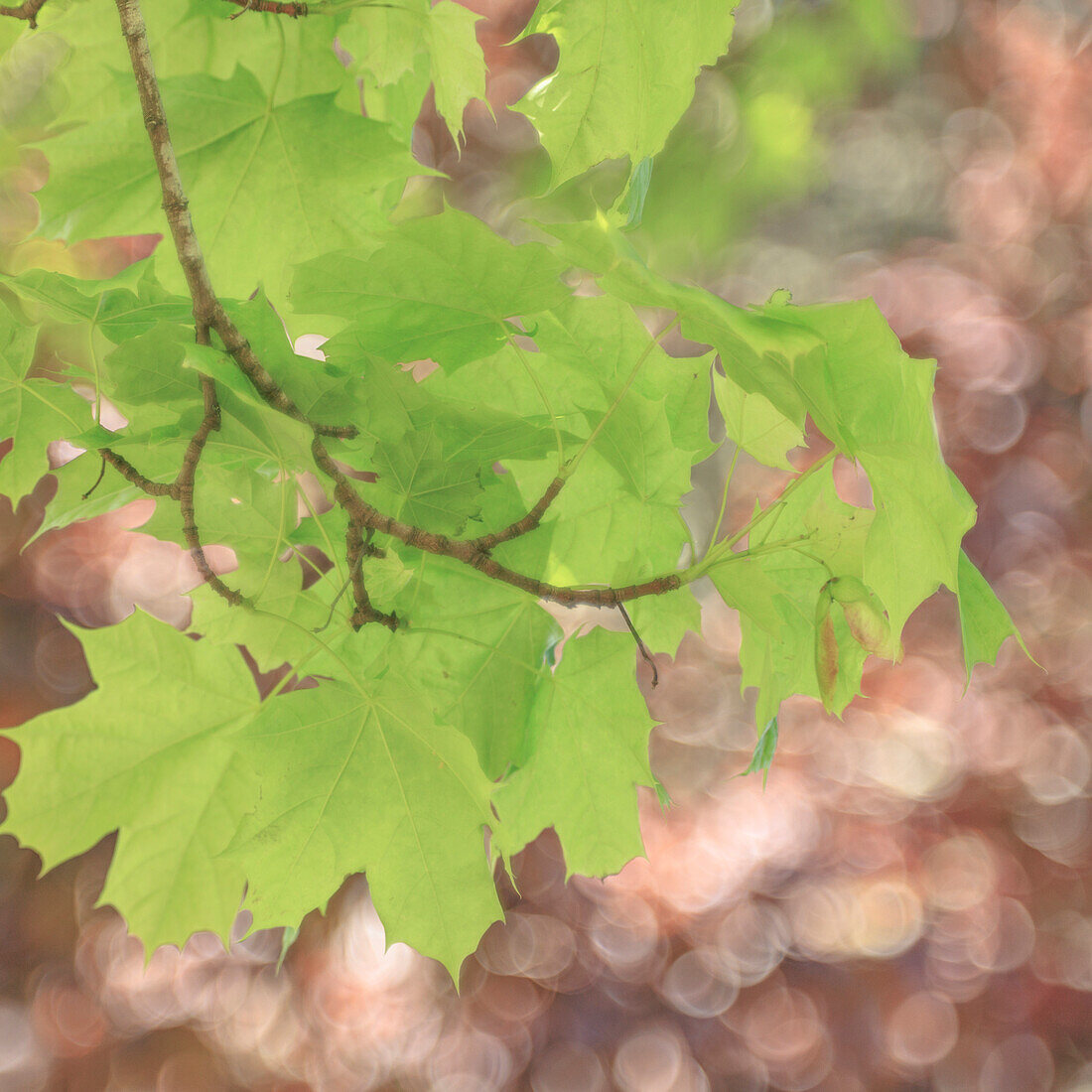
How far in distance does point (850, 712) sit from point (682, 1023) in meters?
0.79

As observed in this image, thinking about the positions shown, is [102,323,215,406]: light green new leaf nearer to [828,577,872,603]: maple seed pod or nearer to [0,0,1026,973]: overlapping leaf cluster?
[0,0,1026,973]: overlapping leaf cluster

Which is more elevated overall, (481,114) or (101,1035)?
(481,114)

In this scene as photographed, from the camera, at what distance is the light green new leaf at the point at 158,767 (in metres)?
0.51

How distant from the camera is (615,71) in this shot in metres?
0.46

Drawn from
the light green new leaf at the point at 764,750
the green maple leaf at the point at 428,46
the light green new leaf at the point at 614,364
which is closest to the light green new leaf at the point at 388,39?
the green maple leaf at the point at 428,46

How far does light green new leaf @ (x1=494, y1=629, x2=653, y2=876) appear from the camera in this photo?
1.59 feet

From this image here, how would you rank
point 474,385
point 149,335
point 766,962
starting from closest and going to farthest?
point 149,335 < point 474,385 < point 766,962

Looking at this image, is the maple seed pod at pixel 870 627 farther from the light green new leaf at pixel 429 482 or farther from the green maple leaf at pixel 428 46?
the green maple leaf at pixel 428 46

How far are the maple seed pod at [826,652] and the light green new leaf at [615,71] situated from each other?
9.8 inches

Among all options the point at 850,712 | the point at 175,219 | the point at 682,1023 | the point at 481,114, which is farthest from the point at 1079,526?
the point at 175,219

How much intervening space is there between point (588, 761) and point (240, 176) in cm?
40

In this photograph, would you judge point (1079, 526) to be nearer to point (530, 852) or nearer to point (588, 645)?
point (530, 852)

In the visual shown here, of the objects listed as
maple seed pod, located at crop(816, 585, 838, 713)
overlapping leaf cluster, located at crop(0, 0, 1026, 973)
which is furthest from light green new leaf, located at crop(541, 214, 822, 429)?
maple seed pod, located at crop(816, 585, 838, 713)

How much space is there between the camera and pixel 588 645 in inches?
19.3
